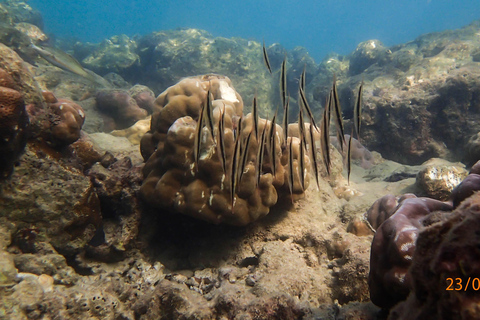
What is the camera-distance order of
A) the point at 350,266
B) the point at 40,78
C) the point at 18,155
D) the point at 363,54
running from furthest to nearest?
the point at 363,54 → the point at 40,78 → the point at 18,155 → the point at 350,266

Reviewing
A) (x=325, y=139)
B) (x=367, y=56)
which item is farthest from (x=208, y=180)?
(x=367, y=56)

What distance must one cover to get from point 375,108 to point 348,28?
480 feet

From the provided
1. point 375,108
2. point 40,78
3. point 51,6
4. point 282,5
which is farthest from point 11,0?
point 282,5

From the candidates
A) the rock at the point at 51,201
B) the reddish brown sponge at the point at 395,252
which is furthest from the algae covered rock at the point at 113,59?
the reddish brown sponge at the point at 395,252

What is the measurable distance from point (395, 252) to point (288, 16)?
17149cm

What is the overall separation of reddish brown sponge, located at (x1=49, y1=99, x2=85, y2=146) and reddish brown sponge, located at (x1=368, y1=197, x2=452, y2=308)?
171 inches

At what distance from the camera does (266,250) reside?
347 cm

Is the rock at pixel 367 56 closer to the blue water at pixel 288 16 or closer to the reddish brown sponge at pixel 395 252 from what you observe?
the reddish brown sponge at pixel 395 252

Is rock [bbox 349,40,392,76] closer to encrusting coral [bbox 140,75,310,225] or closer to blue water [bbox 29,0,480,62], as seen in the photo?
encrusting coral [bbox 140,75,310,225]

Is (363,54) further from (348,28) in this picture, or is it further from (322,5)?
(322,5)
